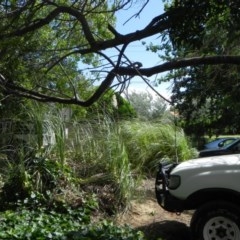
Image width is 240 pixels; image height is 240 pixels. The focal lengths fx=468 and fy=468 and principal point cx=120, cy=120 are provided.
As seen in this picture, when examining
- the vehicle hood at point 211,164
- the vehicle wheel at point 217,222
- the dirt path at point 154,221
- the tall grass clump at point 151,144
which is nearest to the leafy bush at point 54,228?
the dirt path at point 154,221

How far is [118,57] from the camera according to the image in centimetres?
410

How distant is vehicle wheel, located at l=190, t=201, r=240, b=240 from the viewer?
589cm

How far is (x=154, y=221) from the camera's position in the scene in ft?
25.5

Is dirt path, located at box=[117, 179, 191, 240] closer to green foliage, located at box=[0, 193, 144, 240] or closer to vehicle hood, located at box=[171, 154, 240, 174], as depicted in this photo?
green foliage, located at box=[0, 193, 144, 240]

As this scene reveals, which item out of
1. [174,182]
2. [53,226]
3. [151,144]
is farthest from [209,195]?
[151,144]

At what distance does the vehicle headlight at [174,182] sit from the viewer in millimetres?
6496

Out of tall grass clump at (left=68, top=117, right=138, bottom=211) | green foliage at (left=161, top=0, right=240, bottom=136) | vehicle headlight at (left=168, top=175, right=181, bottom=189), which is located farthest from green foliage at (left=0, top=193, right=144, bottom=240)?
green foliage at (left=161, top=0, right=240, bottom=136)

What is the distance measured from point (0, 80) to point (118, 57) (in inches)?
75.1

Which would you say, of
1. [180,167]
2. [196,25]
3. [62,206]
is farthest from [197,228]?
[196,25]

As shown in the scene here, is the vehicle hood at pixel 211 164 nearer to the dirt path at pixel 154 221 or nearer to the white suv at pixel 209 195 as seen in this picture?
the white suv at pixel 209 195

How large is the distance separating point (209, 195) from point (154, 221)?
178cm

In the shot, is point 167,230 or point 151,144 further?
point 151,144

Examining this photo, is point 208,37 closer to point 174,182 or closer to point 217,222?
point 174,182

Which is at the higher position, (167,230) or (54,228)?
(54,228)
